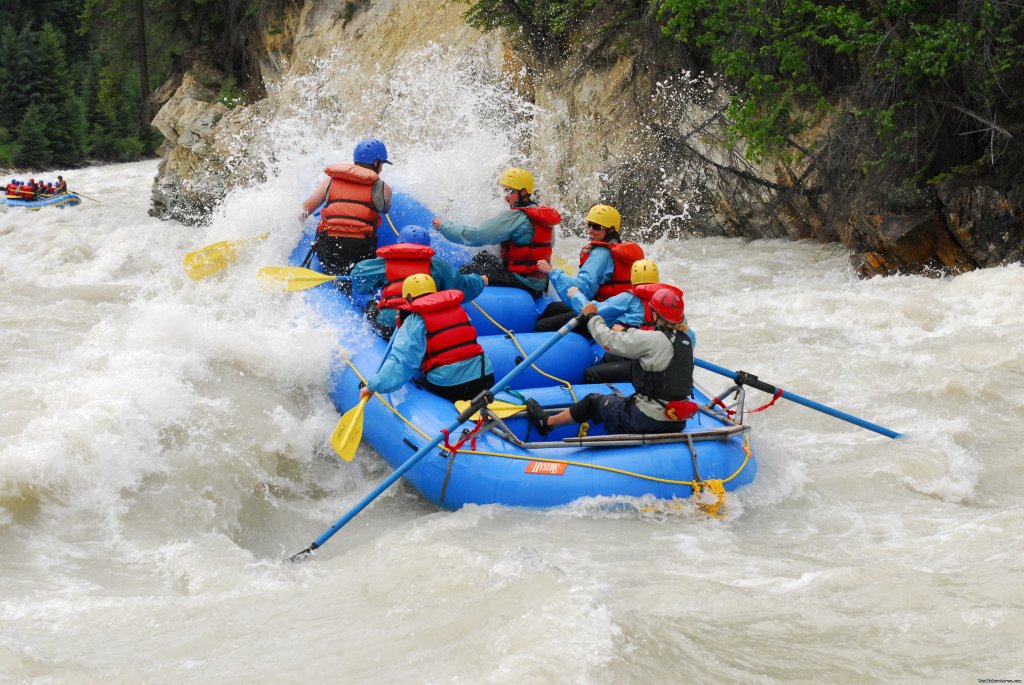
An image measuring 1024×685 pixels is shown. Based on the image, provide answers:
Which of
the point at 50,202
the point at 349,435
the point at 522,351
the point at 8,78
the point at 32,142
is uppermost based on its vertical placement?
the point at 522,351

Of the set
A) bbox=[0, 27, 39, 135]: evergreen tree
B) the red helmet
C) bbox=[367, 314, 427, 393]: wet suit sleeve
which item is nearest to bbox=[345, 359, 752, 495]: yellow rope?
bbox=[367, 314, 427, 393]: wet suit sleeve

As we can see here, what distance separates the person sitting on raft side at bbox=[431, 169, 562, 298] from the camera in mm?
6844

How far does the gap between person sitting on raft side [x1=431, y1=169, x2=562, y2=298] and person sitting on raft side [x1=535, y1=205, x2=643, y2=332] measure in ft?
1.35

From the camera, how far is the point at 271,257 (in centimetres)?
790

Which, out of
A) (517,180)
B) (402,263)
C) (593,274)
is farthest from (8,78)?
(593,274)

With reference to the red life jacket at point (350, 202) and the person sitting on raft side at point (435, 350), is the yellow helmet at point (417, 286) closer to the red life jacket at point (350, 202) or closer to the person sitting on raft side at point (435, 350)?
the person sitting on raft side at point (435, 350)

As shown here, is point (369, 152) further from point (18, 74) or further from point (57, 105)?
point (18, 74)

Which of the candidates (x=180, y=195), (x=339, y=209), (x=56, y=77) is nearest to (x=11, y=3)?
(x=56, y=77)

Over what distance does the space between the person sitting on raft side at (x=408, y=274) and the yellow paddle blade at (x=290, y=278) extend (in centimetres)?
64

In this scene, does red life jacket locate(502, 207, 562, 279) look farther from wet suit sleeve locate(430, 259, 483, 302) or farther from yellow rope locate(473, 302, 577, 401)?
wet suit sleeve locate(430, 259, 483, 302)

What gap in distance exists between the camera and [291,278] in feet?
23.2

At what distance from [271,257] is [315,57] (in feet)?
39.1

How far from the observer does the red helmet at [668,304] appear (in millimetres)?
4941

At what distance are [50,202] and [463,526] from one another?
1660 centimetres
